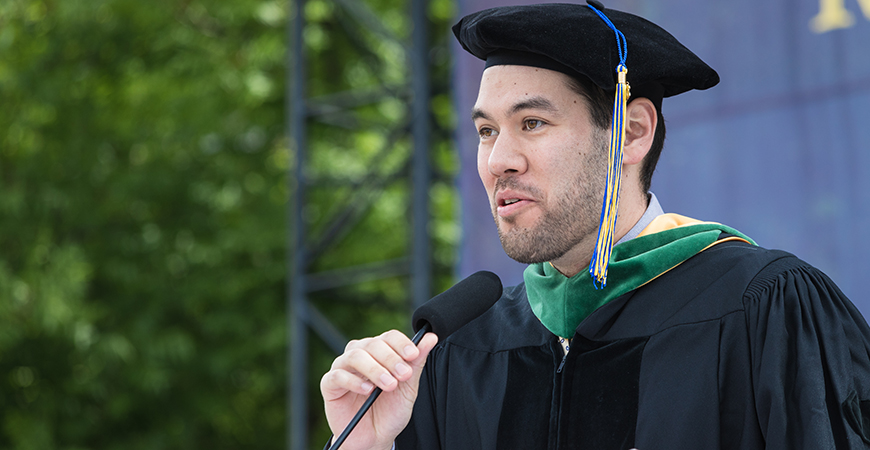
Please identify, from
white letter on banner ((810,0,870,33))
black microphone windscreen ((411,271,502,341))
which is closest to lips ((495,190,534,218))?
black microphone windscreen ((411,271,502,341))

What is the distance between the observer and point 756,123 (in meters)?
3.14

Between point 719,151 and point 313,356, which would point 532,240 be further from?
point 313,356

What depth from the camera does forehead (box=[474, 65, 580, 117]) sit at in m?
1.51

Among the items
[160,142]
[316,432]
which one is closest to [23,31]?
[160,142]

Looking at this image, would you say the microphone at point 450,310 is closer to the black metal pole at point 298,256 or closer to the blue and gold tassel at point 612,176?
the blue and gold tassel at point 612,176

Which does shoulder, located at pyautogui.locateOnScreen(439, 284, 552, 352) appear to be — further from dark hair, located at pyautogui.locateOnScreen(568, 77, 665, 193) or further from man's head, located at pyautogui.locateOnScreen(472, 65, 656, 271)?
dark hair, located at pyautogui.locateOnScreen(568, 77, 665, 193)

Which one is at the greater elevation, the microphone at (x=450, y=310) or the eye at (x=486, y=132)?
the eye at (x=486, y=132)

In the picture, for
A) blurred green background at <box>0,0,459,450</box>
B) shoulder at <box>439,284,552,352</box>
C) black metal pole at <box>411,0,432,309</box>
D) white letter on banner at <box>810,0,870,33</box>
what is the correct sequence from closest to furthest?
shoulder at <box>439,284,552,352</box>, white letter on banner at <box>810,0,870,33</box>, black metal pole at <box>411,0,432,309</box>, blurred green background at <box>0,0,459,450</box>

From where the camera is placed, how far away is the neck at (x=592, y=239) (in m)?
1.56

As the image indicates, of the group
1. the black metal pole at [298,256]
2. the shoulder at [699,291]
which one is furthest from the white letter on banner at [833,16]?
the black metal pole at [298,256]

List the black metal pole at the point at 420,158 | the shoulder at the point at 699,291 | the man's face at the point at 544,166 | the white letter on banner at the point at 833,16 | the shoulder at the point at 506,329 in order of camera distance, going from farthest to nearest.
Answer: the black metal pole at the point at 420,158 → the white letter on banner at the point at 833,16 → the shoulder at the point at 506,329 → the man's face at the point at 544,166 → the shoulder at the point at 699,291

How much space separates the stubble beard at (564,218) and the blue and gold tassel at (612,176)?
0.02m

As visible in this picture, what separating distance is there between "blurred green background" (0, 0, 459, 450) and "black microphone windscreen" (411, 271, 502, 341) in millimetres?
5522

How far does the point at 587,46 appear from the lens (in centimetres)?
149
